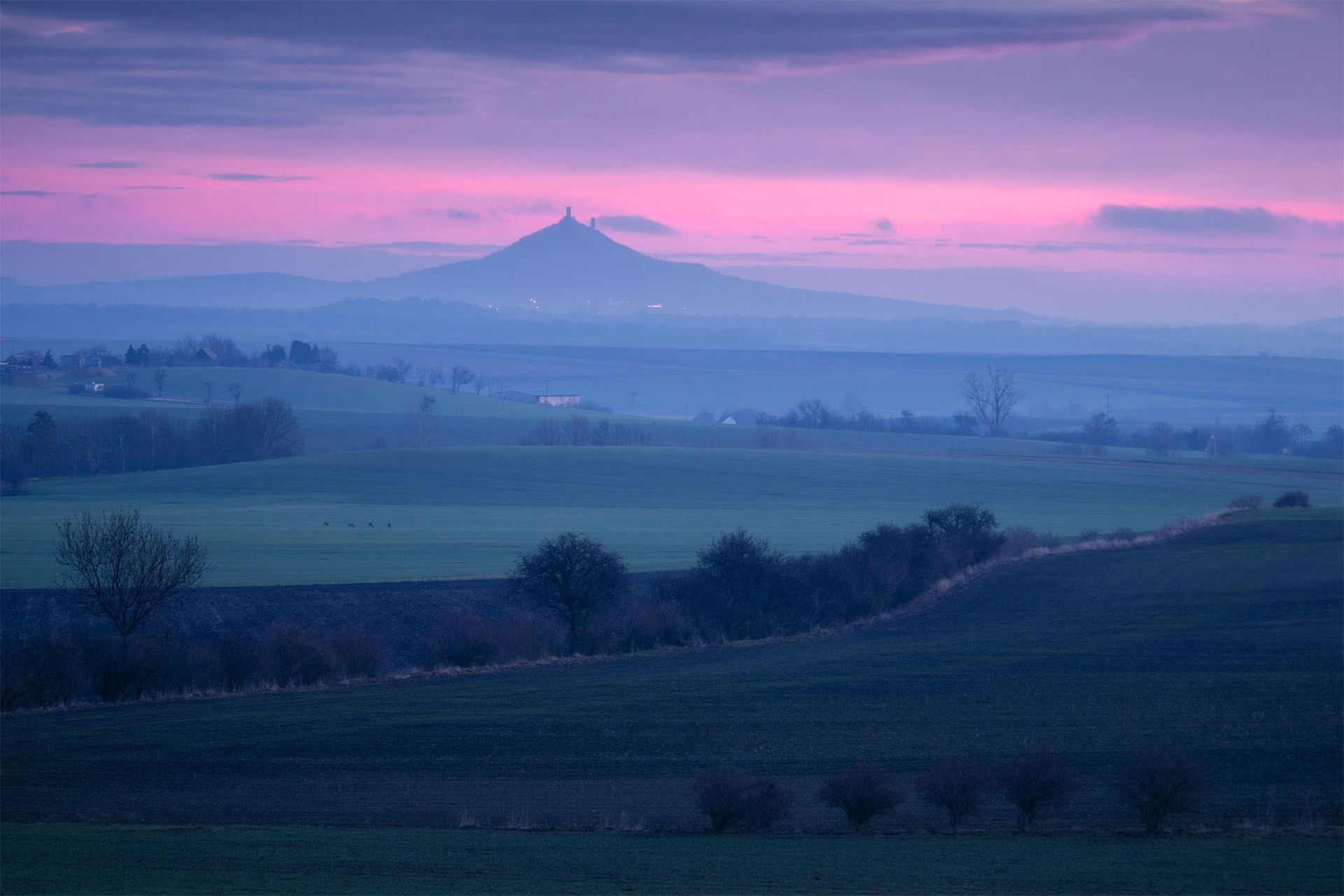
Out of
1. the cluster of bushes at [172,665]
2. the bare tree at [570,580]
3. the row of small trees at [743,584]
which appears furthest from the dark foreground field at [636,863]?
the bare tree at [570,580]

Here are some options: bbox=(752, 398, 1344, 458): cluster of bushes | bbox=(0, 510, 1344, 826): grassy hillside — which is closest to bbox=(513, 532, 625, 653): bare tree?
bbox=(0, 510, 1344, 826): grassy hillside

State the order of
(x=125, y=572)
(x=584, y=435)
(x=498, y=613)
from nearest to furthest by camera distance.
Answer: (x=125, y=572) → (x=498, y=613) → (x=584, y=435)

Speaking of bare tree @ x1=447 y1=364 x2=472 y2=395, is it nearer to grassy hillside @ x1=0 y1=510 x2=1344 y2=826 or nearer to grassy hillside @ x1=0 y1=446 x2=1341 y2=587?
grassy hillside @ x1=0 y1=446 x2=1341 y2=587

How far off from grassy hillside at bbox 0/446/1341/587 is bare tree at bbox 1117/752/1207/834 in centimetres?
2833

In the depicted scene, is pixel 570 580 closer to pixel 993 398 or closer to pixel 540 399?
pixel 540 399

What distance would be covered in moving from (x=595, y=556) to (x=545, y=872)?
68.3 feet

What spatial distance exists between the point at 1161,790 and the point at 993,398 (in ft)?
443

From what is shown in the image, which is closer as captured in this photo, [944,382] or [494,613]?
[494,613]

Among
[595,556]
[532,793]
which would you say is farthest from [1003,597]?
[532,793]

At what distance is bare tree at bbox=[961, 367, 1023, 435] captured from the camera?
10269cm

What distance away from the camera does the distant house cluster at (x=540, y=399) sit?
130750 mm

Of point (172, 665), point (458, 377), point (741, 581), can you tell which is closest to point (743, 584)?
point (741, 581)

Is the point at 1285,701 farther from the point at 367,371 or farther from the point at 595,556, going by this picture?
the point at 367,371

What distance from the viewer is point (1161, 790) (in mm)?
13047
